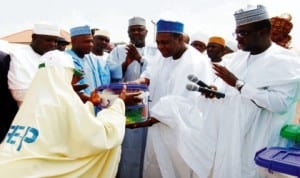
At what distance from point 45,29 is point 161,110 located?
153cm

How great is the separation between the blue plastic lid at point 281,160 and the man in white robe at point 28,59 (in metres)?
2.26

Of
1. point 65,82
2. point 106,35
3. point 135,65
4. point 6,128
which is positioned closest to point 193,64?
point 135,65

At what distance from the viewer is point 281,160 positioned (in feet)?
7.81

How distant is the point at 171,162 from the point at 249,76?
4.29 feet

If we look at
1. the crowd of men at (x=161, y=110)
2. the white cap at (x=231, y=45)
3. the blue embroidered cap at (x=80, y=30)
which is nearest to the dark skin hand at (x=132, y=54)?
the crowd of men at (x=161, y=110)

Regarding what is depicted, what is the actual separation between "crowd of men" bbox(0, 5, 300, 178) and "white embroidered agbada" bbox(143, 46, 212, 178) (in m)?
0.01

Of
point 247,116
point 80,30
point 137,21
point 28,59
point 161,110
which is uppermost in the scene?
point 137,21

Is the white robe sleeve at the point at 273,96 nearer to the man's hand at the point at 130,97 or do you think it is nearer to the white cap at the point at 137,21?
the man's hand at the point at 130,97

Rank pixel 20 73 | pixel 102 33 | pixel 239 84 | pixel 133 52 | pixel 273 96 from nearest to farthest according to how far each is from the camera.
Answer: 1. pixel 273 96
2. pixel 239 84
3. pixel 20 73
4. pixel 133 52
5. pixel 102 33

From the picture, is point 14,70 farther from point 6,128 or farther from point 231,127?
point 231,127

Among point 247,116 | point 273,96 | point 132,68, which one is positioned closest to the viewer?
point 273,96

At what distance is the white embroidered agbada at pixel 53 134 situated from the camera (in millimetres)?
2395

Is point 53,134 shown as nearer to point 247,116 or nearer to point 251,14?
point 247,116

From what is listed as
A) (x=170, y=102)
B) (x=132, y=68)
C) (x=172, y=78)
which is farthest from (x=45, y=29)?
(x=170, y=102)
